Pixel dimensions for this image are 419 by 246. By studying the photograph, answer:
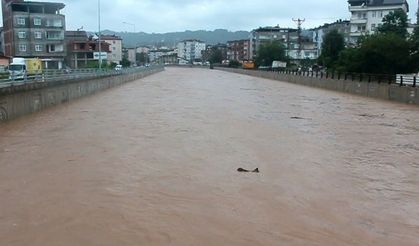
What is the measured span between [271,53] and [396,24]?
59.2m

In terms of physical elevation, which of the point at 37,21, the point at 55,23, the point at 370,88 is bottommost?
the point at 370,88

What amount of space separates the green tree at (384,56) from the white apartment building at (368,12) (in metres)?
36.6

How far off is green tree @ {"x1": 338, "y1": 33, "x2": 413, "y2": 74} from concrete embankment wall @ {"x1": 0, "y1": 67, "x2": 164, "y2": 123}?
2503 centimetres

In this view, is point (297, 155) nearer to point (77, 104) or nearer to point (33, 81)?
point (33, 81)

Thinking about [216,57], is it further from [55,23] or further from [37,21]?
[37,21]

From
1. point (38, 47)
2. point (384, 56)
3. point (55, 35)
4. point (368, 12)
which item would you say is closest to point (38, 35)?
point (38, 47)

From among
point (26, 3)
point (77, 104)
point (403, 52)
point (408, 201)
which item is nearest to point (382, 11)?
point (403, 52)

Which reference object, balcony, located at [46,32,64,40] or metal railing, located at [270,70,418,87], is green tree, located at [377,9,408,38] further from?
balcony, located at [46,32,64,40]

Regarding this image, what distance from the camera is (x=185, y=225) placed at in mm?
7977

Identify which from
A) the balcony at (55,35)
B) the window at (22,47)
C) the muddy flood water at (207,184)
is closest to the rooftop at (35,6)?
the balcony at (55,35)

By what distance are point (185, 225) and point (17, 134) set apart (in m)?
12.1

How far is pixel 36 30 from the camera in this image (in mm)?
78750

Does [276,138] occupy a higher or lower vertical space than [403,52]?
lower

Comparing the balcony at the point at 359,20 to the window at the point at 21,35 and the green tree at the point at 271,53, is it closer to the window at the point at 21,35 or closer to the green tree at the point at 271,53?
the green tree at the point at 271,53
